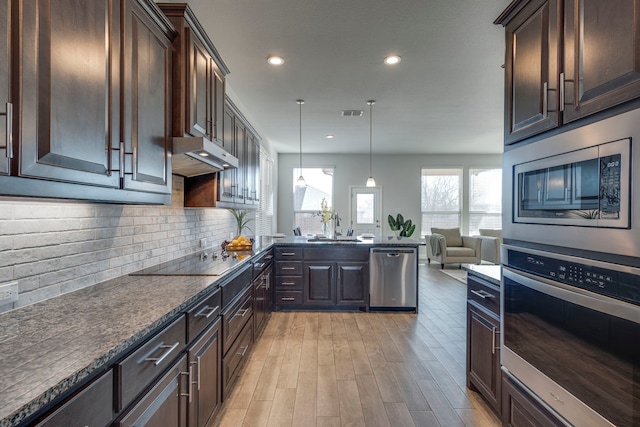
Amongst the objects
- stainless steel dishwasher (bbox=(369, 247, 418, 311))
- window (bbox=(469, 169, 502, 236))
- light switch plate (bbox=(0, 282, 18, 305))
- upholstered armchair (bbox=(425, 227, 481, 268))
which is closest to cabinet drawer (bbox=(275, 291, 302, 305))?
stainless steel dishwasher (bbox=(369, 247, 418, 311))

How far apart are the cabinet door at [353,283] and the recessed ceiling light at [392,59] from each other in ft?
7.66

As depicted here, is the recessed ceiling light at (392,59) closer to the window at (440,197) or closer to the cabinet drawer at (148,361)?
the cabinet drawer at (148,361)

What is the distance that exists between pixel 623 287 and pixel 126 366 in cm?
156

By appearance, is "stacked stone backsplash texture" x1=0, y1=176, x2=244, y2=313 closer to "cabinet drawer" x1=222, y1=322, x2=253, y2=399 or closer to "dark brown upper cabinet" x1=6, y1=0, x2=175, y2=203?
"dark brown upper cabinet" x1=6, y1=0, x2=175, y2=203

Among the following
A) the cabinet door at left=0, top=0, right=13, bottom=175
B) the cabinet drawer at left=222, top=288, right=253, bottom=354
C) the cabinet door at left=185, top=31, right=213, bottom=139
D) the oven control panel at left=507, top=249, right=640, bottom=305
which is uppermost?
the cabinet door at left=185, top=31, right=213, bottom=139

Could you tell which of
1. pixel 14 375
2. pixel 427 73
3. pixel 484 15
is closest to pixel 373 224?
pixel 427 73

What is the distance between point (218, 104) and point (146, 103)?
1046 mm

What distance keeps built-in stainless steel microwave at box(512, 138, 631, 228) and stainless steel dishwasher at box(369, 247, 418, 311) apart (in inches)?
103

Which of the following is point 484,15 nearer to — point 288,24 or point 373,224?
point 288,24

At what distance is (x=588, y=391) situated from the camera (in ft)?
3.91

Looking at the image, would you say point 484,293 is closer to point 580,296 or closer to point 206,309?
point 580,296

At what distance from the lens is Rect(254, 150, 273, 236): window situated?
6175 mm

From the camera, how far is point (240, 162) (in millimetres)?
3768

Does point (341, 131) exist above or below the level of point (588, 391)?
above
